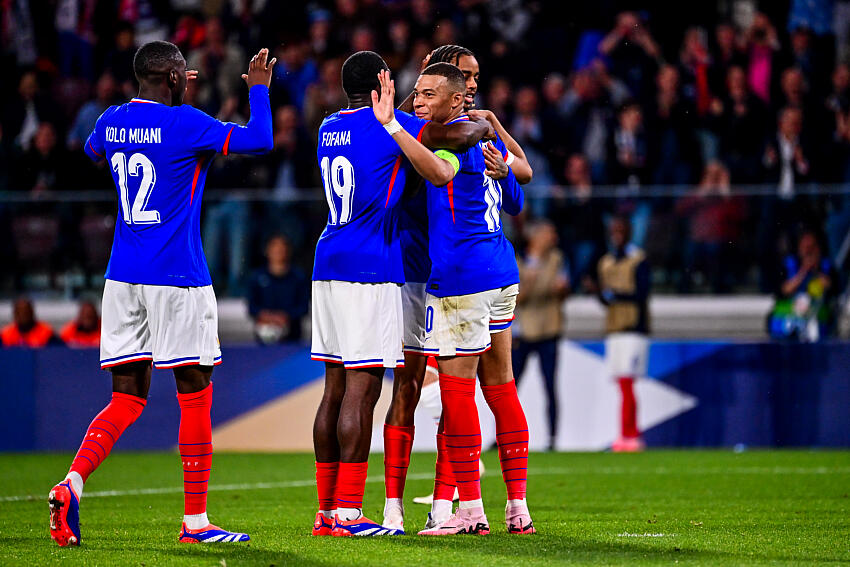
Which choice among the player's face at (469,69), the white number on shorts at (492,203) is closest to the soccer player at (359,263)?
the white number on shorts at (492,203)

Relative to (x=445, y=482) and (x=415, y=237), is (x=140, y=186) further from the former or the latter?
(x=445, y=482)

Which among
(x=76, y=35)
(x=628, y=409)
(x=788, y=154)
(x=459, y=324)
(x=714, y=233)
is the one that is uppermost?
(x=76, y=35)

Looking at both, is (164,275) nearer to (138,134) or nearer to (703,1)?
(138,134)

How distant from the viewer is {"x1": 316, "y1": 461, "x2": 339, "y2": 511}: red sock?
6.31 metres

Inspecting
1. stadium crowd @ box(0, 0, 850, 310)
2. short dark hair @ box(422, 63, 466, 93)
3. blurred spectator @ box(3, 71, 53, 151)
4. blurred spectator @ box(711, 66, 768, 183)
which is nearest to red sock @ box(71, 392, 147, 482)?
short dark hair @ box(422, 63, 466, 93)

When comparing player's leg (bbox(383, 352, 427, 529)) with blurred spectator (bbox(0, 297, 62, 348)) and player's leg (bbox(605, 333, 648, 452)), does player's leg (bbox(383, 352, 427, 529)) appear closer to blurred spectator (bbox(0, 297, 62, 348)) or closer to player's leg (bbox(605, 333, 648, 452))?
player's leg (bbox(605, 333, 648, 452))

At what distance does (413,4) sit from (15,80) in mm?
5272

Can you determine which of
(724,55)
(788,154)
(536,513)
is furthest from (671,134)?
(536,513)

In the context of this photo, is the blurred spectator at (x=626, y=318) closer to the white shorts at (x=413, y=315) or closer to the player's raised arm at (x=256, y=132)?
the white shorts at (x=413, y=315)

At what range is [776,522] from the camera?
7.09m

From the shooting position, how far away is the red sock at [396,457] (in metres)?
6.51

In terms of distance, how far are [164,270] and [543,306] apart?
25.2 ft

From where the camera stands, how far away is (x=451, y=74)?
20.5 ft

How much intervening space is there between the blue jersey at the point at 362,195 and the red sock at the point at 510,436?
0.81 metres
